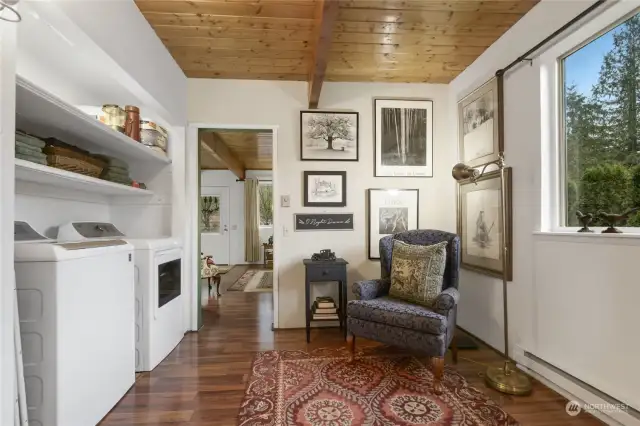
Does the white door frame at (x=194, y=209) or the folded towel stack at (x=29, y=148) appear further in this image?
the white door frame at (x=194, y=209)

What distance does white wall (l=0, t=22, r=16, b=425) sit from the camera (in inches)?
46.0

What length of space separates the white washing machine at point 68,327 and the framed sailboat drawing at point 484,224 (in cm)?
279

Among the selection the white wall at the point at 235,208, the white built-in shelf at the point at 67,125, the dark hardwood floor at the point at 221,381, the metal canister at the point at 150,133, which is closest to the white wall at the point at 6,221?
the white built-in shelf at the point at 67,125

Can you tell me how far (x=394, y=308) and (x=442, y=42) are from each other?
224cm

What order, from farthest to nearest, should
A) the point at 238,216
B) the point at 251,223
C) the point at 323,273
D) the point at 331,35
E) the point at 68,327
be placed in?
the point at 238,216
the point at 251,223
the point at 323,273
the point at 331,35
the point at 68,327

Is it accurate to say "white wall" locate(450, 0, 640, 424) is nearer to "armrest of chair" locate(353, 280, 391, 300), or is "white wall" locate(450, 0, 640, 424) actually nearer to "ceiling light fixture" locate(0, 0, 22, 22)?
"armrest of chair" locate(353, 280, 391, 300)

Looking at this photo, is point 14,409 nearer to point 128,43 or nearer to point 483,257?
point 128,43

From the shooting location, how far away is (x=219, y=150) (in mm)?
5000

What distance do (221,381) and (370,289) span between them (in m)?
1.30

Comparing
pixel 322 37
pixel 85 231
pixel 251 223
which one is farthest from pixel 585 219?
pixel 251 223

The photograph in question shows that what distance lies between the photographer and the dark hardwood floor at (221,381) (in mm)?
1737

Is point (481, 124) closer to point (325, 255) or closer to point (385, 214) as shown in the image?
point (385, 214)

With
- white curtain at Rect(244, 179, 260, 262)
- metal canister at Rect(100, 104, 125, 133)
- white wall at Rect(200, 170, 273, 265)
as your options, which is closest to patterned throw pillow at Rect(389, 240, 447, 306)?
metal canister at Rect(100, 104, 125, 133)

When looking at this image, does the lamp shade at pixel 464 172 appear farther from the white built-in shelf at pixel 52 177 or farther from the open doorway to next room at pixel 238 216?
the open doorway to next room at pixel 238 216
